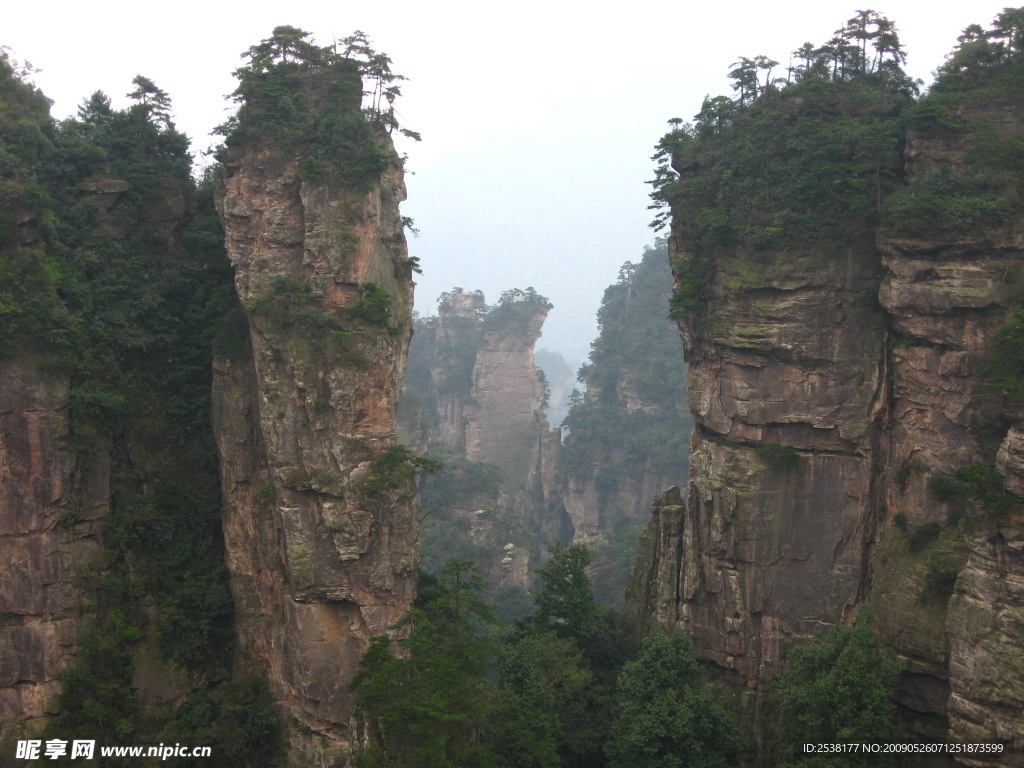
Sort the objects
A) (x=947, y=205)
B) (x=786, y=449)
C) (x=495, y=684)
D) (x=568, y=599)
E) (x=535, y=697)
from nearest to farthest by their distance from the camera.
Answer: (x=947, y=205) < (x=495, y=684) < (x=535, y=697) < (x=786, y=449) < (x=568, y=599)

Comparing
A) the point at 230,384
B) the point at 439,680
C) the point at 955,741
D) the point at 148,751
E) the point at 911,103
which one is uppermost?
the point at 911,103

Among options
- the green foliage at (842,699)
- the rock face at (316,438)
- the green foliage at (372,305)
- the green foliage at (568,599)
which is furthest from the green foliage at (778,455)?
the green foliage at (372,305)

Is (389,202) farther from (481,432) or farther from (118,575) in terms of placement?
(481,432)

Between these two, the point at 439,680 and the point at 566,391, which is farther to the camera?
the point at 566,391

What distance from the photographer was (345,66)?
22.3m

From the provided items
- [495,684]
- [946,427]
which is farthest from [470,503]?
[946,427]

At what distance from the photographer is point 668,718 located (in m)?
18.6

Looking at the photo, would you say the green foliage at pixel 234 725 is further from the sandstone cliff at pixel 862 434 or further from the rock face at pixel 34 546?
the sandstone cliff at pixel 862 434

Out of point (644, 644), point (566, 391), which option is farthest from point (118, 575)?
point (566, 391)

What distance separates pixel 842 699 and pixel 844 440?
6.65m

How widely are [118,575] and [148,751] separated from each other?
4.46m

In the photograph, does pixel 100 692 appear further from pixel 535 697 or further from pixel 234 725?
pixel 535 697

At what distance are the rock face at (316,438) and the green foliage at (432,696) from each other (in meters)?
3.42

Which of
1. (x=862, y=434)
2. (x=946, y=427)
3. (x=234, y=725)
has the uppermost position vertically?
(x=946, y=427)
